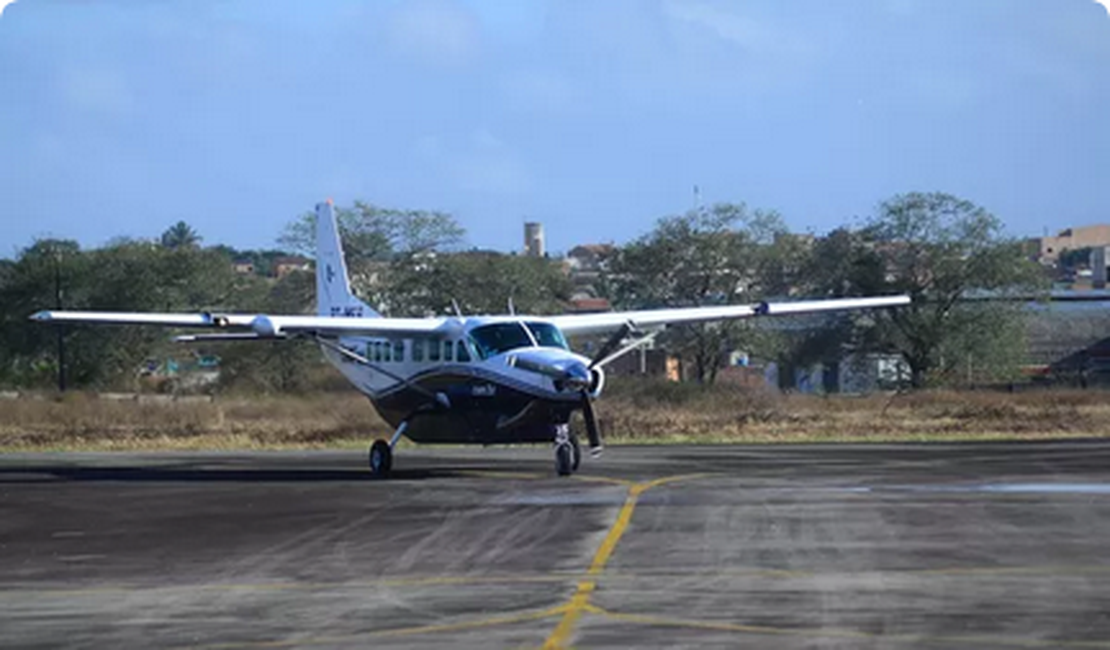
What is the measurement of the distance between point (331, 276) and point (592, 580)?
2131 centimetres

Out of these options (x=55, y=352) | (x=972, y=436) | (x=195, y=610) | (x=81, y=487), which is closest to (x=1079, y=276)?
(x=55, y=352)

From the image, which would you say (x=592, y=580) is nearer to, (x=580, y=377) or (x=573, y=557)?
(x=573, y=557)

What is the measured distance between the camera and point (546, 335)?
1107 inches

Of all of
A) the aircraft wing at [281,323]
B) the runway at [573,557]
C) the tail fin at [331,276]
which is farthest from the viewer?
the tail fin at [331,276]

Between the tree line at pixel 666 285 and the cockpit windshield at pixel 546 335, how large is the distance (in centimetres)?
3106

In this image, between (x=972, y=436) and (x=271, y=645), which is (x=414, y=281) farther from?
(x=271, y=645)

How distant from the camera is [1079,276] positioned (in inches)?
5910

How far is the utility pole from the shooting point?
5509 centimetres

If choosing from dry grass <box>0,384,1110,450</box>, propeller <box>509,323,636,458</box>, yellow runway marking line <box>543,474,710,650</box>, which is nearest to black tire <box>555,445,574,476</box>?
propeller <box>509,323,636,458</box>

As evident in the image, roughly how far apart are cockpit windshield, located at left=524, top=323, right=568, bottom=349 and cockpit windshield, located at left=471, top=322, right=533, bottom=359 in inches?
6.7

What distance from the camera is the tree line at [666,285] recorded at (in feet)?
207

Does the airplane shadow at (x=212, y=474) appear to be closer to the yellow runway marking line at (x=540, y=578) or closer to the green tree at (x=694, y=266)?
the yellow runway marking line at (x=540, y=578)

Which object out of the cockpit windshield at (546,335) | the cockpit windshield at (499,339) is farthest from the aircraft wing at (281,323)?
the cockpit windshield at (546,335)

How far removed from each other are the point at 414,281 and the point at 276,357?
13038 millimetres
